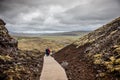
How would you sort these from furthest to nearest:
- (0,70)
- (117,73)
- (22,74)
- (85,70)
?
(85,70), (22,74), (0,70), (117,73)

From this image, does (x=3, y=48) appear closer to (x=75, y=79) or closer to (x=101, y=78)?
(x=75, y=79)

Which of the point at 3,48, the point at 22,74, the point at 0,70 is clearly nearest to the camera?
the point at 0,70

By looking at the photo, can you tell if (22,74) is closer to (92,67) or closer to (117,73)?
(92,67)

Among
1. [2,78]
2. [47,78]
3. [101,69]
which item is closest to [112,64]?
[101,69]

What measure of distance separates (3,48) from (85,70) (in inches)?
578

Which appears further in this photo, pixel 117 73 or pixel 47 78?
pixel 47 78

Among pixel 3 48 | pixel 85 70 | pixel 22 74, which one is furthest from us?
pixel 3 48

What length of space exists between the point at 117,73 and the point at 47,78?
7572 mm

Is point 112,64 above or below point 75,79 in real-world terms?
above

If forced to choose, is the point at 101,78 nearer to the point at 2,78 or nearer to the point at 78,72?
the point at 78,72

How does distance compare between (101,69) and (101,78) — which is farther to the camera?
(101,69)

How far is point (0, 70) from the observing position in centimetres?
2008

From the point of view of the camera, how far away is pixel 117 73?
711 inches

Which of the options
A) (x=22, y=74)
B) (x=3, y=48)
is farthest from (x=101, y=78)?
(x=3, y=48)
